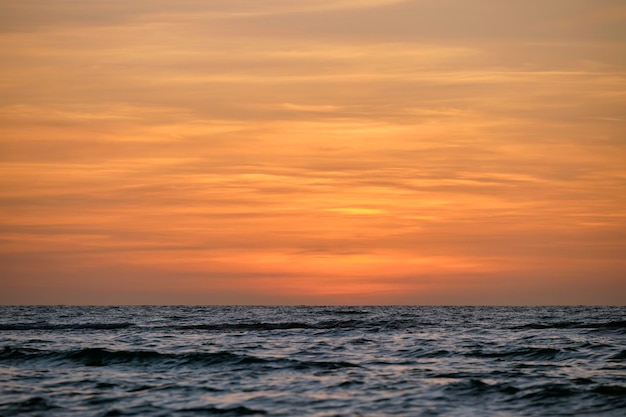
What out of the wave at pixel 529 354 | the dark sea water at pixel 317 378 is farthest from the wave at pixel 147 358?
the wave at pixel 529 354

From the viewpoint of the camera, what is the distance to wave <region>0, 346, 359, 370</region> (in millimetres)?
28281

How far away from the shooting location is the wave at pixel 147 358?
28.3m

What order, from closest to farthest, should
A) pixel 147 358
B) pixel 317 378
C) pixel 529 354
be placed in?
pixel 317 378 < pixel 147 358 < pixel 529 354

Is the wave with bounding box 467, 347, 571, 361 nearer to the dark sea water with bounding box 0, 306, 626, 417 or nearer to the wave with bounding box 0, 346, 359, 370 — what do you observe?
the dark sea water with bounding box 0, 306, 626, 417

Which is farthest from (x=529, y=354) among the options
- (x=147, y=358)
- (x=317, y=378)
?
(x=147, y=358)

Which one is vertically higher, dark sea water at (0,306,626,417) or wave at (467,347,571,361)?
wave at (467,347,571,361)

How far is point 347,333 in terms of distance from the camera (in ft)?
153

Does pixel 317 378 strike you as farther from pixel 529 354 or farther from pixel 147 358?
pixel 529 354

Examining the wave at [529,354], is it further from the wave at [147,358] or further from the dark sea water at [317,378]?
the wave at [147,358]

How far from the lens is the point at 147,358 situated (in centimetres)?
3002

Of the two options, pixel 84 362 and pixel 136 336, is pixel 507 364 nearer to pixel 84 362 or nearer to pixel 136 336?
pixel 84 362

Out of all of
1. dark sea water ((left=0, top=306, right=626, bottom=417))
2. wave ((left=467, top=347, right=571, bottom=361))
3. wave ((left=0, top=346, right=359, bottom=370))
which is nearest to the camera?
dark sea water ((left=0, top=306, right=626, bottom=417))

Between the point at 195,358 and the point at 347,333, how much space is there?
18115 millimetres

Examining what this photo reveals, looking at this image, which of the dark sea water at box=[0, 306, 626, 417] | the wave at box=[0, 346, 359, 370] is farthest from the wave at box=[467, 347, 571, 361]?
the wave at box=[0, 346, 359, 370]
